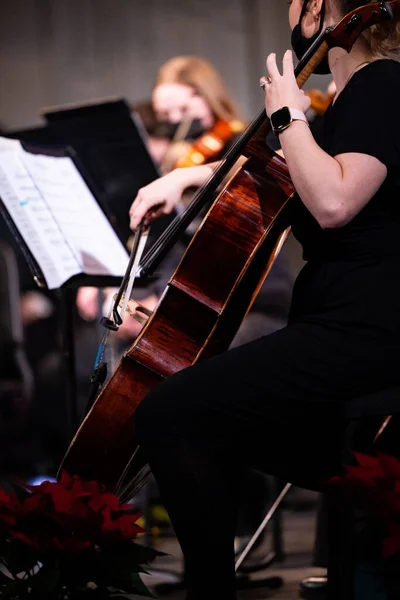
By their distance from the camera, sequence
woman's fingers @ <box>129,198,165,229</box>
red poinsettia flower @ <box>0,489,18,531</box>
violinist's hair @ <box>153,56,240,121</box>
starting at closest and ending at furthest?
red poinsettia flower @ <box>0,489,18,531</box> < woman's fingers @ <box>129,198,165,229</box> < violinist's hair @ <box>153,56,240,121</box>

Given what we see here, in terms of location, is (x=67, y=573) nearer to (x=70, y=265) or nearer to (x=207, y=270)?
(x=207, y=270)

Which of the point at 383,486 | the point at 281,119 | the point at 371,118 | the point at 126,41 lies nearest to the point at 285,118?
the point at 281,119

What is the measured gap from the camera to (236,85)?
15.4ft

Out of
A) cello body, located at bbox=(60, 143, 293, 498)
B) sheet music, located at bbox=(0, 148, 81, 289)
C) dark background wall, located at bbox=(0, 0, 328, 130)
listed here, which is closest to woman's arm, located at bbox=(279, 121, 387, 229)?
cello body, located at bbox=(60, 143, 293, 498)

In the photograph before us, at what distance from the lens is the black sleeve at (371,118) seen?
1325mm

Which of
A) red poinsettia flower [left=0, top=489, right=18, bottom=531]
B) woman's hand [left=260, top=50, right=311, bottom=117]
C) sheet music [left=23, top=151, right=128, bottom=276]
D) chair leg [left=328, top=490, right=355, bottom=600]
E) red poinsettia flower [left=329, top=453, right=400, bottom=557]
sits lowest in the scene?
chair leg [left=328, top=490, right=355, bottom=600]

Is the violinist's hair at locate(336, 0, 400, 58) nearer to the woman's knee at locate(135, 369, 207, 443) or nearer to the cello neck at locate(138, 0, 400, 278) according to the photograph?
the cello neck at locate(138, 0, 400, 278)

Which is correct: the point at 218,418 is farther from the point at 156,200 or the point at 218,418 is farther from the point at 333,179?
the point at 156,200

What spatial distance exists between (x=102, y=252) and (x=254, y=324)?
50cm

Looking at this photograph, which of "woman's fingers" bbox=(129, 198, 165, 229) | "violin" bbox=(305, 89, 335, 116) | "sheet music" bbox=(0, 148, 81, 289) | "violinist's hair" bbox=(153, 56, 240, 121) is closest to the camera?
"woman's fingers" bbox=(129, 198, 165, 229)

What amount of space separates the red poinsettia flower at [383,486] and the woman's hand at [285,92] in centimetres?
55

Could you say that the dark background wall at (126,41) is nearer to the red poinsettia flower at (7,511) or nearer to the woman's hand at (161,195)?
the woman's hand at (161,195)

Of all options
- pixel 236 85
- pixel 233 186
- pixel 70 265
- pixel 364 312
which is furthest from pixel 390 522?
pixel 236 85

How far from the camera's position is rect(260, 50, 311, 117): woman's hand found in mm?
1393
